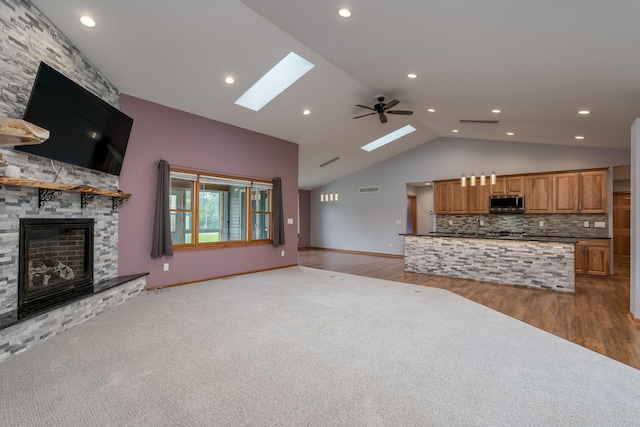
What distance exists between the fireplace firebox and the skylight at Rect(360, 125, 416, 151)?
22.1 ft

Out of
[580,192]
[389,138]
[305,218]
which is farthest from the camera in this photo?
[305,218]

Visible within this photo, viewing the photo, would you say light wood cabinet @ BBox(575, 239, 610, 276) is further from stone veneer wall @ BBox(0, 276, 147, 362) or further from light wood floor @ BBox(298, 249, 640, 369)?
stone veneer wall @ BBox(0, 276, 147, 362)

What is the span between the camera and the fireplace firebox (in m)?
3.01

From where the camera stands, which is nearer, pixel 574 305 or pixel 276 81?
pixel 574 305

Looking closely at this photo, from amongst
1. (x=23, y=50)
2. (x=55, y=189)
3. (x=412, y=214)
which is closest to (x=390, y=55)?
(x=23, y=50)

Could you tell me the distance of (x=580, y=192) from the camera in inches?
268

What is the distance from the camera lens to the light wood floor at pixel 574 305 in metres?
3.13

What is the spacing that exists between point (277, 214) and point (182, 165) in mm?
2327

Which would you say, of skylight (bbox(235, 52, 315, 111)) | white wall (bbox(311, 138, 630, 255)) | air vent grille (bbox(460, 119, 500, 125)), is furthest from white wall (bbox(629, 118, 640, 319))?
skylight (bbox(235, 52, 315, 111))

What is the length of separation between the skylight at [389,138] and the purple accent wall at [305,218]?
13.3 feet

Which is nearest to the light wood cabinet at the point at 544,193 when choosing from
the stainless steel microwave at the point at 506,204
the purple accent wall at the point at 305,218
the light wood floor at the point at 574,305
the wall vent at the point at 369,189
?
the stainless steel microwave at the point at 506,204

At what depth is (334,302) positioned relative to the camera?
174 inches

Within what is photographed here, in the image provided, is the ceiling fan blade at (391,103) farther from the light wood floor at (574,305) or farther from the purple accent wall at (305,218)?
the purple accent wall at (305,218)

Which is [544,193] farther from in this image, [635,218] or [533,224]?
[635,218]
